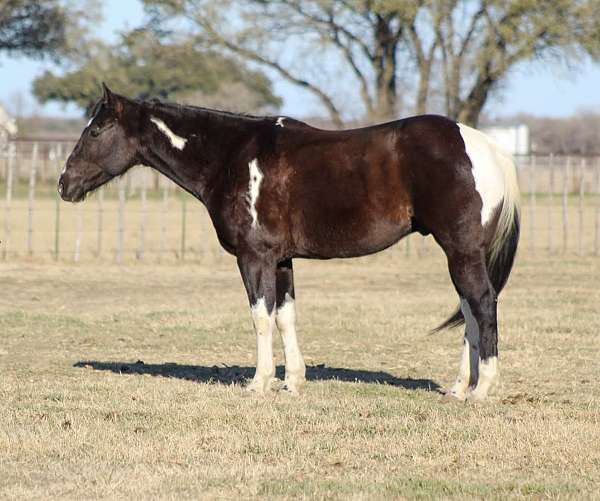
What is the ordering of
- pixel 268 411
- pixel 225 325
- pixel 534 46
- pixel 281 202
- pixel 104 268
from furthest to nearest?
1. pixel 534 46
2. pixel 104 268
3. pixel 225 325
4. pixel 281 202
5. pixel 268 411

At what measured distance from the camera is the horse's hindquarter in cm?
833

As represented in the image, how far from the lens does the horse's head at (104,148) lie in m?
9.06

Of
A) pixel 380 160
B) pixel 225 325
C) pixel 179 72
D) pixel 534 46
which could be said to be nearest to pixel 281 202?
pixel 380 160

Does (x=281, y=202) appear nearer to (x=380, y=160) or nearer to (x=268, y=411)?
(x=380, y=160)

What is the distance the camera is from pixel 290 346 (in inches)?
354

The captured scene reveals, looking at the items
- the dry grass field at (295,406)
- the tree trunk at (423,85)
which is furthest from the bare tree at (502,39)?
the dry grass field at (295,406)

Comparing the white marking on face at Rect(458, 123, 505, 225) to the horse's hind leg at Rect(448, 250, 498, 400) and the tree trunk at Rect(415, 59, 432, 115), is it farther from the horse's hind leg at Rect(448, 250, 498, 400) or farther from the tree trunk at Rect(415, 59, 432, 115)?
the tree trunk at Rect(415, 59, 432, 115)

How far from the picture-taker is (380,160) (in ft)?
27.3

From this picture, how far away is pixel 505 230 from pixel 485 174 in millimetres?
507

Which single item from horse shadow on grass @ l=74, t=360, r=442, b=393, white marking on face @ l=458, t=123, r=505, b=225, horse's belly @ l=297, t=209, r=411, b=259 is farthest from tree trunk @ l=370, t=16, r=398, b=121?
white marking on face @ l=458, t=123, r=505, b=225

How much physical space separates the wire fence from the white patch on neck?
23.0 ft

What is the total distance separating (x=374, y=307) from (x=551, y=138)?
85474 mm

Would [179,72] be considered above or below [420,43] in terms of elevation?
above

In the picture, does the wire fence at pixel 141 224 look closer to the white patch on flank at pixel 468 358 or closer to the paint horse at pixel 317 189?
the paint horse at pixel 317 189
